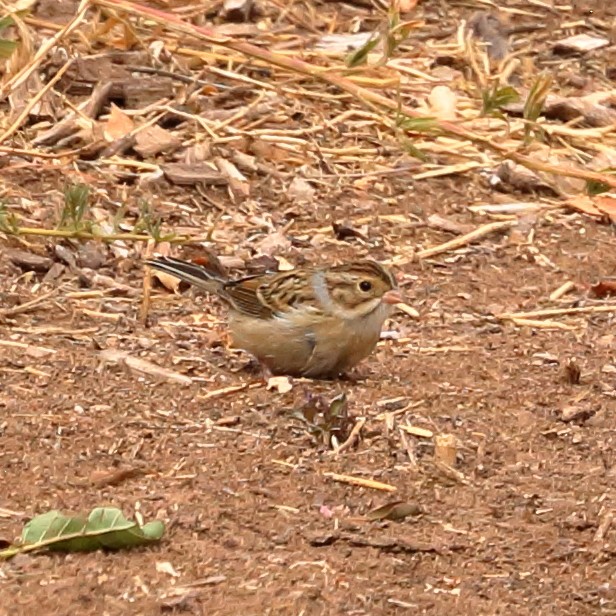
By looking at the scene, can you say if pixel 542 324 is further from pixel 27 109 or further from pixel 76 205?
pixel 27 109

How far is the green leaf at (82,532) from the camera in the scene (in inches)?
184

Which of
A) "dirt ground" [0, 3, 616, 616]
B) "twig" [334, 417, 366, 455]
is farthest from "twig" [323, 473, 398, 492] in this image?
"twig" [334, 417, 366, 455]

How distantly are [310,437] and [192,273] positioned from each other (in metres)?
1.41

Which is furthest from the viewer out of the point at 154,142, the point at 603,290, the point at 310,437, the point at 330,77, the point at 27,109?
the point at 154,142

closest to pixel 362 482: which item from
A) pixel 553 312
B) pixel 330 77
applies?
pixel 553 312

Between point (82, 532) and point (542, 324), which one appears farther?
point (542, 324)

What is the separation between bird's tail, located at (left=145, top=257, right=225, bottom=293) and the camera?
270 inches

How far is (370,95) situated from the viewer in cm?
794

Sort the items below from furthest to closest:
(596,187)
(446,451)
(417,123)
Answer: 1. (596,187)
2. (417,123)
3. (446,451)

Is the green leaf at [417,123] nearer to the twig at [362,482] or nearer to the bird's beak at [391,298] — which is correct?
the bird's beak at [391,298]

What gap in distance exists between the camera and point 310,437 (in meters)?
5.67

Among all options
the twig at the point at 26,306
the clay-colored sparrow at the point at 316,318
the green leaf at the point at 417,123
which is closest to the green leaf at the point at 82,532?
the clay-colored sparrow at the point at 316,318

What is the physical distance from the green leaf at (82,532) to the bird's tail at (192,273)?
87.6 inches

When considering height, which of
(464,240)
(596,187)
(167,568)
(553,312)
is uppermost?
(167,568)
